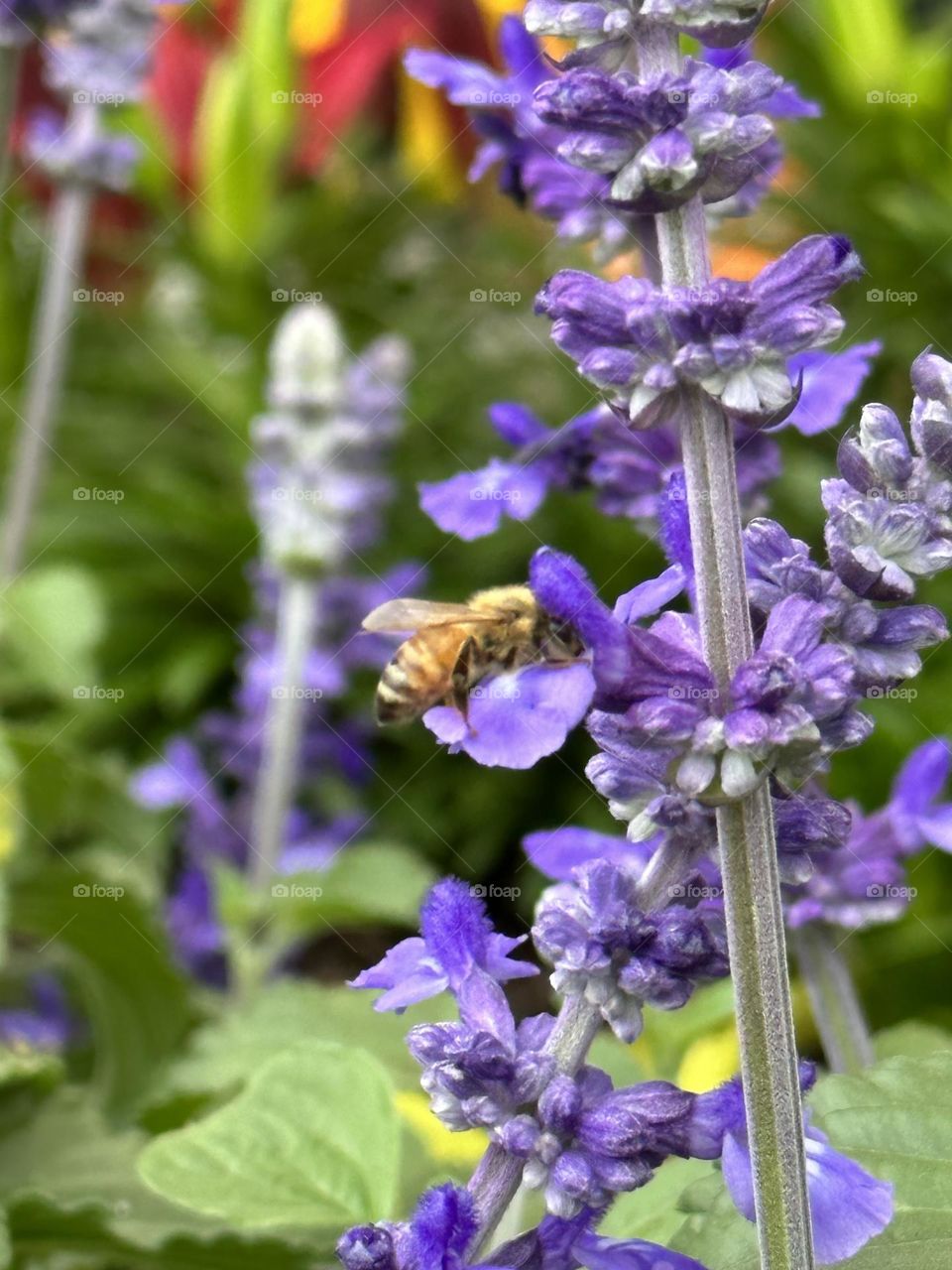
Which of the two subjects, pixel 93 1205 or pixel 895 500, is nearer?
pixel 895 500

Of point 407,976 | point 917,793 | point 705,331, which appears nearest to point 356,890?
point 917,793

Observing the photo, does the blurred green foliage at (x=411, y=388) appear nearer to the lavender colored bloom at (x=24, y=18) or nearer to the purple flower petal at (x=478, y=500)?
the lavender colored bloom at (x=24, y=18)

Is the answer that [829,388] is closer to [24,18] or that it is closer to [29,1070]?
[29,1070]

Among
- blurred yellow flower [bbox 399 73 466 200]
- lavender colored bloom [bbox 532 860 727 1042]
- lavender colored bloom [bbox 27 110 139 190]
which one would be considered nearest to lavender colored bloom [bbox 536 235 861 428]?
lavender colored bloom [bbox 532 860 727 1042]

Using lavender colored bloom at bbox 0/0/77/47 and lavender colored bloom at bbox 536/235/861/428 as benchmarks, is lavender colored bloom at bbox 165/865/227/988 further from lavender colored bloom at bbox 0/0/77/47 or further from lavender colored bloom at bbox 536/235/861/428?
lavender colored bloom at bbox 536/235/861/428

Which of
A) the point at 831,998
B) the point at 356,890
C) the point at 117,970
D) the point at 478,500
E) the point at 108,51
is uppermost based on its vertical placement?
the point at 108,51

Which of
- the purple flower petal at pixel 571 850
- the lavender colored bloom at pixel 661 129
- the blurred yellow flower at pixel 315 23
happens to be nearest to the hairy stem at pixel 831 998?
the purple flower petal at pixel 571 850

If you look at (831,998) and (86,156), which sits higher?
(86,156)
